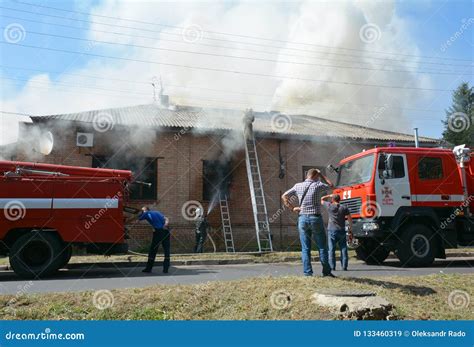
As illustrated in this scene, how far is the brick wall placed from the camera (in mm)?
14953

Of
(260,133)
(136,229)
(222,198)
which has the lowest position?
(136,229)

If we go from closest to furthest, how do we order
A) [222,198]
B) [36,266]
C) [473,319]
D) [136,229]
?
[473,319] < [36,266] < [136,229] < [222,198]

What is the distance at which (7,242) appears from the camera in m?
9.07

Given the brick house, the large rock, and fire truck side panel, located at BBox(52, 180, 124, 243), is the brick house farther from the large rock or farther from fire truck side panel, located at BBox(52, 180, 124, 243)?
the large rock

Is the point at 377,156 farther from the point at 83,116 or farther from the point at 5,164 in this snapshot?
the point at 83,116

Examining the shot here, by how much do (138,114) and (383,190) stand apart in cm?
1116

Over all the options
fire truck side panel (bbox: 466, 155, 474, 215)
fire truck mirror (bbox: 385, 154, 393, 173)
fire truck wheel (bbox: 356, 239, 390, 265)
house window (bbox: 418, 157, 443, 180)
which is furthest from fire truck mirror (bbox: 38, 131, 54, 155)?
fire truck side panel (bbox: 466, 155, 474, 215)

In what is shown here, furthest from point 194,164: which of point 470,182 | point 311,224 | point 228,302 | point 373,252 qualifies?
point 228,302

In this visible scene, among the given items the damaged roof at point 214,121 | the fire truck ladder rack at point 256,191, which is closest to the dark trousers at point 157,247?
the fire truck ladder rack at point 256,191

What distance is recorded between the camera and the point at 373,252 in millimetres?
11086

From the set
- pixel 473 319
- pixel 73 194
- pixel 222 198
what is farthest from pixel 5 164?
pixel 473 319

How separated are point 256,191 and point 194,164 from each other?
2.63 m

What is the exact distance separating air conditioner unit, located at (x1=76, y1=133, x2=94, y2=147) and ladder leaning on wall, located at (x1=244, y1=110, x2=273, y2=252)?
5671 millimetres

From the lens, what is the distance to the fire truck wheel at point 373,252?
1106cm
